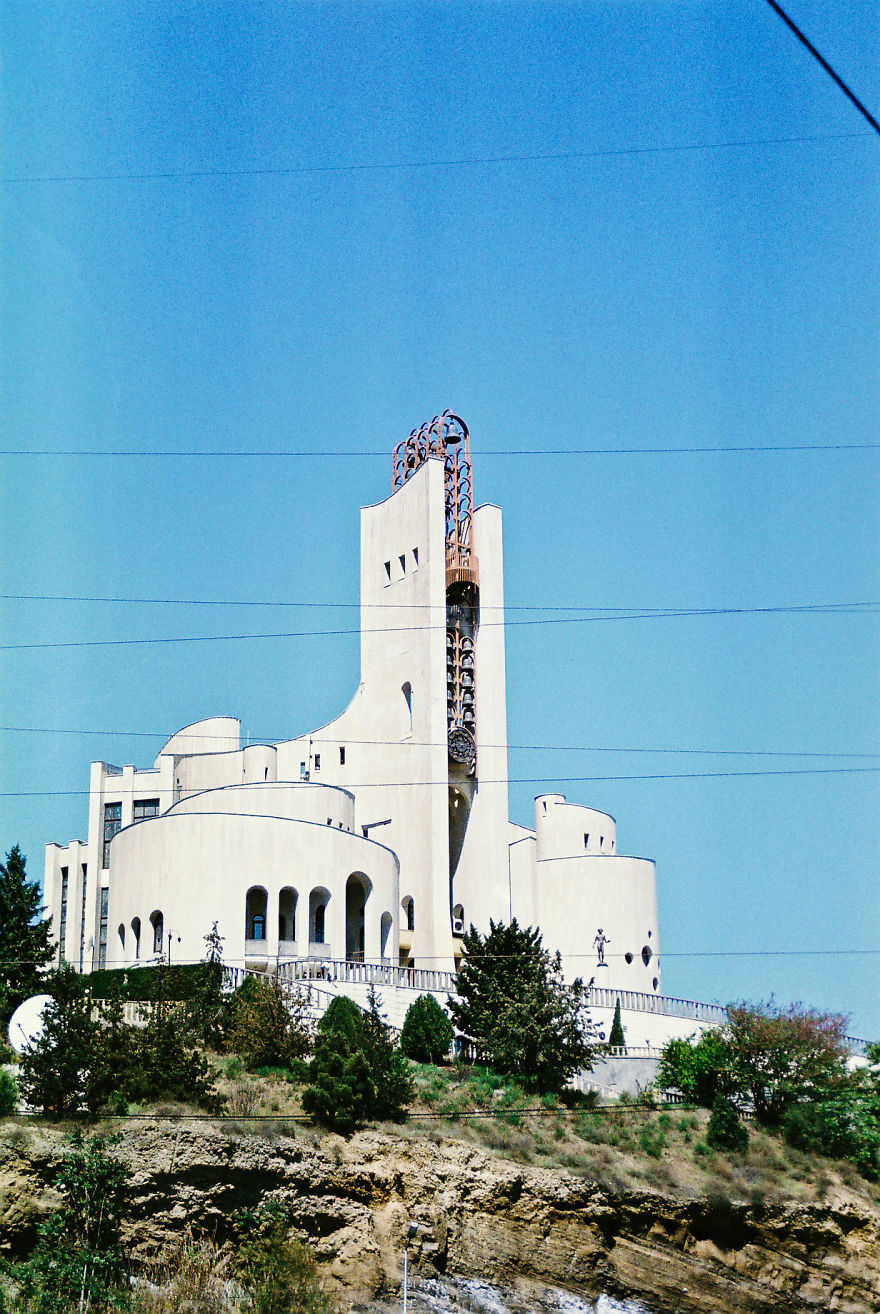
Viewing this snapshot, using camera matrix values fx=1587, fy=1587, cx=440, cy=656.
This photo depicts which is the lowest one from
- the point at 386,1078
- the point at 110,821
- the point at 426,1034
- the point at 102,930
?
the point at 386,1078

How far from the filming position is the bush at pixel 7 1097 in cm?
3491

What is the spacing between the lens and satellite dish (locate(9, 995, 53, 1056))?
1460 inches

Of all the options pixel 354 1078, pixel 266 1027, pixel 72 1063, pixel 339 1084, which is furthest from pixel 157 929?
pixel 72 1063

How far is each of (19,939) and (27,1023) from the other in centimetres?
889

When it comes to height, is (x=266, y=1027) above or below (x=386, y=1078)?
above

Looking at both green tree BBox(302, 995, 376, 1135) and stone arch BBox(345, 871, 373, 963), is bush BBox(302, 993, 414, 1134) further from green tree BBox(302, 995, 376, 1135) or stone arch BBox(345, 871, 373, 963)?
stone arch BBox(345, 871, 373, 963)

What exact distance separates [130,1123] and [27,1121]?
2.19m

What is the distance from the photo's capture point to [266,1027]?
40.5m

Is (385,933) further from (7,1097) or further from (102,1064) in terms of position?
(7,1097)

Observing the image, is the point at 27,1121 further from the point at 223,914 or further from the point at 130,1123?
the point at 223,914

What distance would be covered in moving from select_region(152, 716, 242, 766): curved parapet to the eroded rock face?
3609 centimetres

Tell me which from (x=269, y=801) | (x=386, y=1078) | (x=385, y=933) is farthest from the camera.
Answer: (x=269, y=801)

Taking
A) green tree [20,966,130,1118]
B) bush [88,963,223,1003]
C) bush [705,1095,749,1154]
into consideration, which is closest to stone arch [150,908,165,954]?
bush [88,963,223,1003]

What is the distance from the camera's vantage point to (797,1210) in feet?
135
